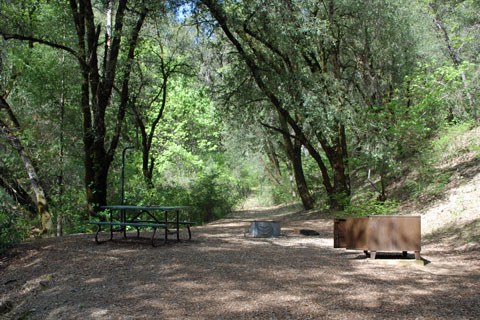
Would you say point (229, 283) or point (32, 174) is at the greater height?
point (32, 174)

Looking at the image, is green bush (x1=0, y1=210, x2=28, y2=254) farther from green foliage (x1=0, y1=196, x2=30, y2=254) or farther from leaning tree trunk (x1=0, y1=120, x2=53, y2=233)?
leaning tree trunk (x1=0, y1=120, x2=53, y2=233)

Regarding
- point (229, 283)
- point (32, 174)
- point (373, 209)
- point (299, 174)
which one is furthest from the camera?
point (299, 174)

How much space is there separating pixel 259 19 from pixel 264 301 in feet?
32.2

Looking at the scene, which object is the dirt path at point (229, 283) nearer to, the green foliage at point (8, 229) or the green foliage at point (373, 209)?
the green foliage at point (8, 229)

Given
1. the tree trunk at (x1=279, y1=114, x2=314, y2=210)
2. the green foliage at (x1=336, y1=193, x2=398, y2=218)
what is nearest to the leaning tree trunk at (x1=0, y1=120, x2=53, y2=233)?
the green foliage at (x1=336, y1=193, x2=398, y2=218)

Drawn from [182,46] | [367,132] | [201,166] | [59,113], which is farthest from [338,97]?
[201,166]

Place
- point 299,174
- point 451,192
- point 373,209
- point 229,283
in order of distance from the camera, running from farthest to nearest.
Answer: point 299,174 → point 373,209 → point 451,192 → point 229,283

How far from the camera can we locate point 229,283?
5352 millimetres

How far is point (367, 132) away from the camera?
12914 millimetres

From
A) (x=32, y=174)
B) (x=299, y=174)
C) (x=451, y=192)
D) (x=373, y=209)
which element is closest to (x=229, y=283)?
(x=32, y=174)

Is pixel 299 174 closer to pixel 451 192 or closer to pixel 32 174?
pixel 451 192

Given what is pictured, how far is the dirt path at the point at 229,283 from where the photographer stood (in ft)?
14.0

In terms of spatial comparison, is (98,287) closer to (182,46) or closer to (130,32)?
(130,32)

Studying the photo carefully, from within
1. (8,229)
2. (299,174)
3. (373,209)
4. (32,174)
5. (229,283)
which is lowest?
(229,283)
